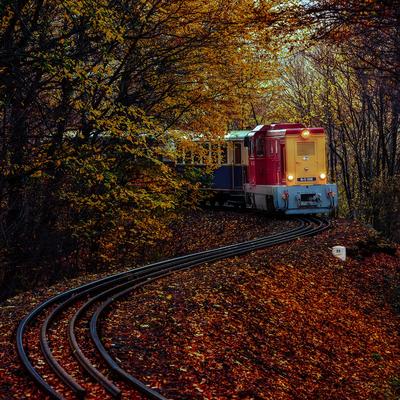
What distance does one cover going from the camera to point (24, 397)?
7.18 m

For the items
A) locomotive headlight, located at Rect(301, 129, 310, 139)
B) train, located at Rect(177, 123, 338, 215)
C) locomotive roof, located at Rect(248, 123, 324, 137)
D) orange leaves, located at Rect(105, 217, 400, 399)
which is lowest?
orange leaves, located at Rect(105, 217, 400, 399)

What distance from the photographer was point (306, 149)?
941 inches

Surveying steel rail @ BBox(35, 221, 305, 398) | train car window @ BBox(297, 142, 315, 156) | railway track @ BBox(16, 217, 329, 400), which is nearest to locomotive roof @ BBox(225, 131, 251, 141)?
train car window @ BBox(297, 142, 315, 156)

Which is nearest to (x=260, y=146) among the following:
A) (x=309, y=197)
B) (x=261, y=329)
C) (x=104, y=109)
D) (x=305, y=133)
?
(x=305, y=133)

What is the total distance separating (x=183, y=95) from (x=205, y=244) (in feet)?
20.7

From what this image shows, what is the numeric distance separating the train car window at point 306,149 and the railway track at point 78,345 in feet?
33.9

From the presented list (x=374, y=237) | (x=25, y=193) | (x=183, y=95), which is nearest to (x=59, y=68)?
(x=25, y=193)

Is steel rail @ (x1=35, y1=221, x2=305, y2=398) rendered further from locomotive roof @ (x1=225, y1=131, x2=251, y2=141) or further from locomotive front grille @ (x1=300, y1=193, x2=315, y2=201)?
locomotive roof @ (x1=225, y1=131, x2=251, y2=141)

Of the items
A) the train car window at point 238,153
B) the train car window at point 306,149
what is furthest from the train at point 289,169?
the train car window at point 238,153

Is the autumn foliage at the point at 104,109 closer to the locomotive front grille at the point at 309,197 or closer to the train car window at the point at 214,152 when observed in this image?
the train car window at the point at 214,152

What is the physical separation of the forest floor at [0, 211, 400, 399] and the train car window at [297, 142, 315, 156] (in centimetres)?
606

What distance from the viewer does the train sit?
23277 mm

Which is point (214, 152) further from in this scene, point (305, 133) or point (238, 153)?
point (305, 133)

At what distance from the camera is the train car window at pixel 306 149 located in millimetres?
23781
